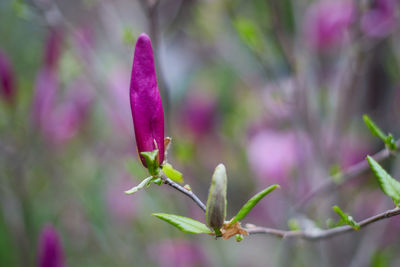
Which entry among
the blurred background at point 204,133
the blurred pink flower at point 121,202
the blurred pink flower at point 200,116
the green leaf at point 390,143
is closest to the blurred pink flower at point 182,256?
the blurred background at point 204,133

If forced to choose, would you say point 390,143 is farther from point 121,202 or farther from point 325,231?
point 121,202

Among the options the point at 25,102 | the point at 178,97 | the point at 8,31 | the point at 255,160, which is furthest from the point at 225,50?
the point at 8,31

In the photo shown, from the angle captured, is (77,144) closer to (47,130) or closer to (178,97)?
(47,130)

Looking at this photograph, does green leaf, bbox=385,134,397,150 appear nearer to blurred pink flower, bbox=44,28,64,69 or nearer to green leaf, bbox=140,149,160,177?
green leaf, bbox=140,149,160,177

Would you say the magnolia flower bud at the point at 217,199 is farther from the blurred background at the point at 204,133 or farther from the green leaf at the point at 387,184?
the blurred background at the point at 204,133

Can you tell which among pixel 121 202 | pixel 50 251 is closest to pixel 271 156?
pixel 121 202

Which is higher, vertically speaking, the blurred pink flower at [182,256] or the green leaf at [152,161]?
the green leaf at [152,161]

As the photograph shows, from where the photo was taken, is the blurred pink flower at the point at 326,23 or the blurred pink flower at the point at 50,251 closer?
the blurred pink flower at the point at 50,251
